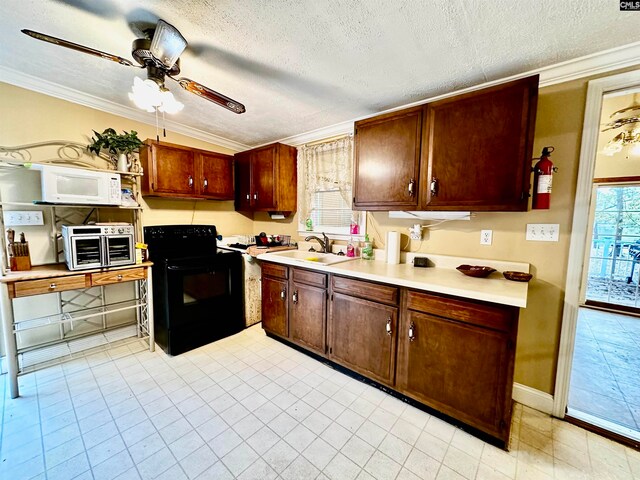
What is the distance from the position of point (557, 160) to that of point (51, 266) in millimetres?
4173

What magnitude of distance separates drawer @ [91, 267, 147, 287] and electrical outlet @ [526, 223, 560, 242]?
331cm

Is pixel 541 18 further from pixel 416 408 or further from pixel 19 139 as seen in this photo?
pixel 19 139

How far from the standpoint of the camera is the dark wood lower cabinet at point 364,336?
72.0 inches

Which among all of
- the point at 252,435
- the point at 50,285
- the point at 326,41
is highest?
the point at 326,41

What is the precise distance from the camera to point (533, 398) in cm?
183

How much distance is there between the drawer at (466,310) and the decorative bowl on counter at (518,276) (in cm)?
49

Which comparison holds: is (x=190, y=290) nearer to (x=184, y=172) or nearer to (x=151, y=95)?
(x=184, y=172)

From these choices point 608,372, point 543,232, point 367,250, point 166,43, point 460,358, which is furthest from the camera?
point 367,250

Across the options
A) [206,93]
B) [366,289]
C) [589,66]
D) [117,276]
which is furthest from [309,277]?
[589,66]

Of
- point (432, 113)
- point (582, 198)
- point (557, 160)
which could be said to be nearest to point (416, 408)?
point (582, 198)

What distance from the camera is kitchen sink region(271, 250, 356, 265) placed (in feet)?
8.68

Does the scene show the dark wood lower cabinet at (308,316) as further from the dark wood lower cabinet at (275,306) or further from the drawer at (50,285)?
the drawer at (50,285)

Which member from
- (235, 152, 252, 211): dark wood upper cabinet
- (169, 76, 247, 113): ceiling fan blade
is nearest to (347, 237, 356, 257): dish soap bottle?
(235, 152, 252, 211): dark wood upper cabinet

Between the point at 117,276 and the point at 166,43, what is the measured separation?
191 cm
